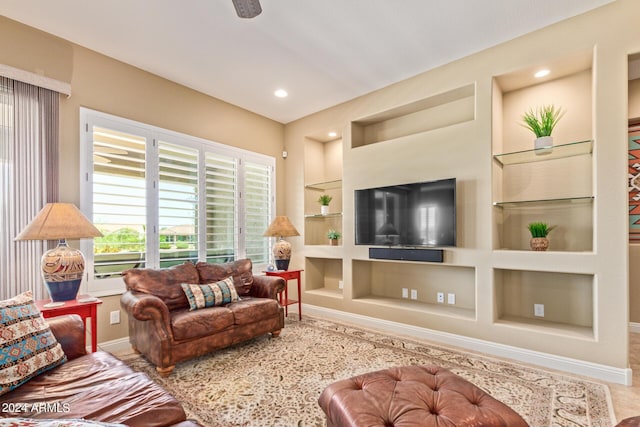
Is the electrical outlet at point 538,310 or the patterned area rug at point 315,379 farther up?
the electrical outlet at point 538,310

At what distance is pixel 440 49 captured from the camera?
10.3 ft

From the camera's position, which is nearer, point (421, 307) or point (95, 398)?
point (95, 398)

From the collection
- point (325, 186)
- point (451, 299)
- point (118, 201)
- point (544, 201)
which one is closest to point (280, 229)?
point (325, 186)

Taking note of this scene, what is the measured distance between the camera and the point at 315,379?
98.7 inches

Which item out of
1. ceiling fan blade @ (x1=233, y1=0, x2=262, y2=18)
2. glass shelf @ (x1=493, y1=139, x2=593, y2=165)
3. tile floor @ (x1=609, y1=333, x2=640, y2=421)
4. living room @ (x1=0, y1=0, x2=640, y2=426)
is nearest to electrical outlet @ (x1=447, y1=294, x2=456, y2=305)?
living room @ (x1=0, y1=0, x2=640, y2=426)

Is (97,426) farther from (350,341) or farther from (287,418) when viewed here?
(350,341)

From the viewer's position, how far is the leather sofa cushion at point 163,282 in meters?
2.92

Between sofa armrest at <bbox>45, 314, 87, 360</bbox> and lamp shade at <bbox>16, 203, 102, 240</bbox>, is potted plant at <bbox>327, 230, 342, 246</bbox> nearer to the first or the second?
lamp shade at <bbox>16, 203, 102, 240</bbox>

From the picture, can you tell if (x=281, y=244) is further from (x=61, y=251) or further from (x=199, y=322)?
(x=61, y=251)

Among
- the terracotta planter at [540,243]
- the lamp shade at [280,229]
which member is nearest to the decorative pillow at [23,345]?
the lamp shade at [280,229]

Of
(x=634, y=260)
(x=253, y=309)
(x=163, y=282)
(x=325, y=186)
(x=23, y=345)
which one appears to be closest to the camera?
(x=23, y=345)

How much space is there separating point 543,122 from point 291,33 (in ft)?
8.25

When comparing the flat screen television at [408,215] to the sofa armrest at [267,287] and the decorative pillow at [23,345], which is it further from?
the decorative pillow at [23,345]

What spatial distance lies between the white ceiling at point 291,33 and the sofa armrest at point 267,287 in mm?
2371
